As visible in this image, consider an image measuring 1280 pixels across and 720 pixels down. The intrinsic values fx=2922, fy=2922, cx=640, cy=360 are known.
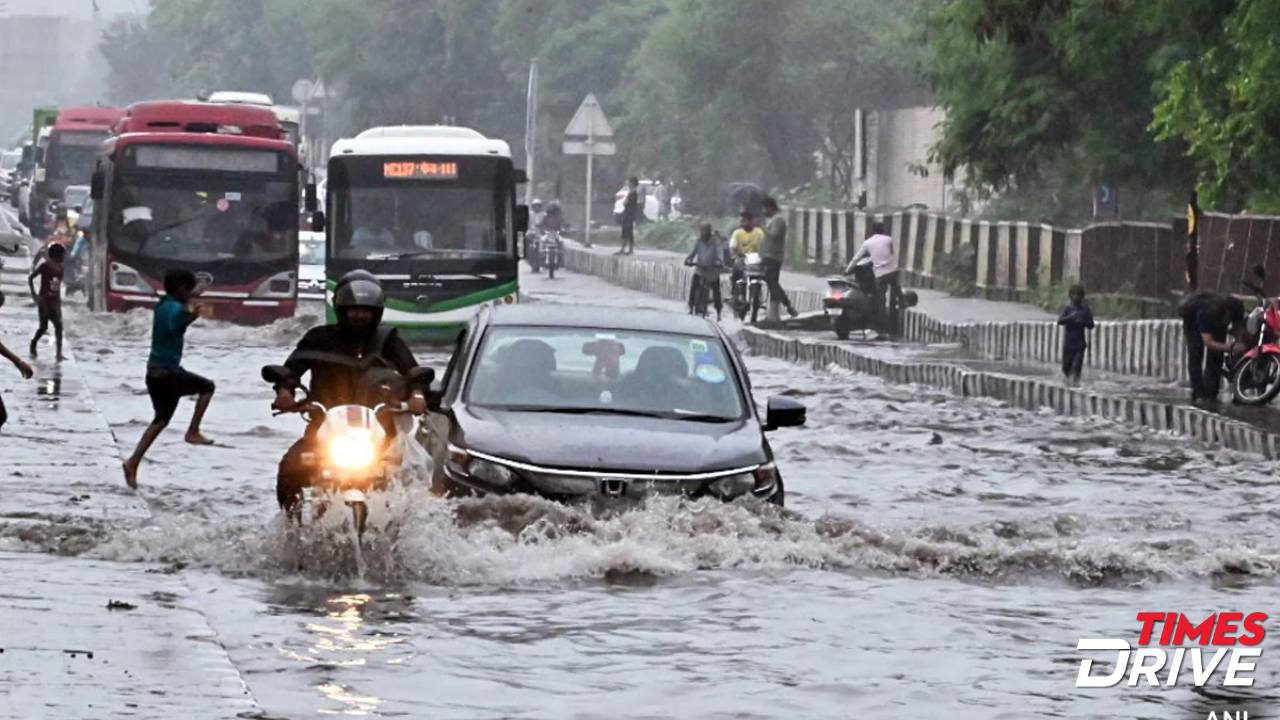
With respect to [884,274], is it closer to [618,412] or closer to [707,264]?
Answer: [707,264]

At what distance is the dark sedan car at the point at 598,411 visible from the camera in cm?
1294

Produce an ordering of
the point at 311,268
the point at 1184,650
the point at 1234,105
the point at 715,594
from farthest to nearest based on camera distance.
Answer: the point at 311,268, the point at 1234,105, the point at 715,594, the point at 1184,650

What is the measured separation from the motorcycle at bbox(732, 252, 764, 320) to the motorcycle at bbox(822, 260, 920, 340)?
362cm

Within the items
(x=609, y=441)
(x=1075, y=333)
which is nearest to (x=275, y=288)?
(x=1075, y=333)

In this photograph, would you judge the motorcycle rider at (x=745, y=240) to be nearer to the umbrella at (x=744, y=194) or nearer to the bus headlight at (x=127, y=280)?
the bus headlight at (x=127, y=280)

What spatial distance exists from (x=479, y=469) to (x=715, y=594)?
49.3 inches

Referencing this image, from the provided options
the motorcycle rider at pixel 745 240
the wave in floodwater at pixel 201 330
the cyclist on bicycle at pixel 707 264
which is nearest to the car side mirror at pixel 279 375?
the wave in floodwater at pixel 201 330

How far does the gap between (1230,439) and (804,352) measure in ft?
37.0

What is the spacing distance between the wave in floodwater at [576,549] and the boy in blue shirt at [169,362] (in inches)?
103

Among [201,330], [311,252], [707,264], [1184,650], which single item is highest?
[1184,650]

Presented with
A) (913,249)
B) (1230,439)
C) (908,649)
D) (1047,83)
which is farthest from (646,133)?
(908,649)

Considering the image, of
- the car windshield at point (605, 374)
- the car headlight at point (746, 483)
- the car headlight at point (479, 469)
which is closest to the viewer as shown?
the car headlight at point (479, 469)

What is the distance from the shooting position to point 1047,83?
1425 inches

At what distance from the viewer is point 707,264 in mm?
39562
